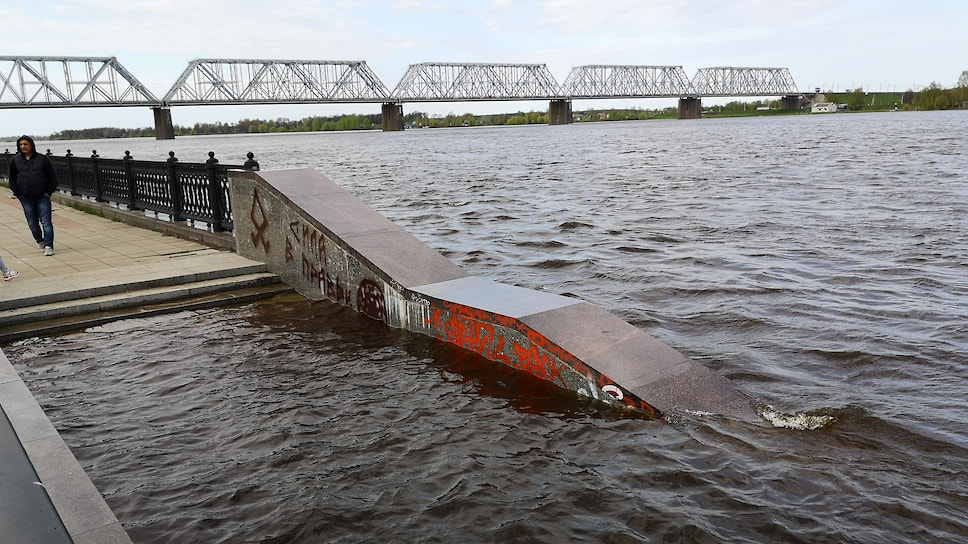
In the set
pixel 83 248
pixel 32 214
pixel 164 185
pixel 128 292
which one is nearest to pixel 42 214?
pixel 32 214

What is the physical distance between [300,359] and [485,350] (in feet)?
5.37

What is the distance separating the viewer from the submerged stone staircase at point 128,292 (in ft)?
24.1

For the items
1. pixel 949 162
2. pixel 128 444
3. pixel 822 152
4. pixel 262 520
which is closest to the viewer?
pixel 262 520

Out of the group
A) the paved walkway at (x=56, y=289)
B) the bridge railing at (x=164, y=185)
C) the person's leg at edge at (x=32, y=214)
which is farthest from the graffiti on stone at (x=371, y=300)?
the person's leg at edge at (x=32, y=214)

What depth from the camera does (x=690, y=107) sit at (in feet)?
554

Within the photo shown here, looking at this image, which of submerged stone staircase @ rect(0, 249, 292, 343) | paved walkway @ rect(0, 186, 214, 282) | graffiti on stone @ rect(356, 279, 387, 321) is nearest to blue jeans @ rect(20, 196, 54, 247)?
paved walkway @ rect(0, 186, 214, 282)

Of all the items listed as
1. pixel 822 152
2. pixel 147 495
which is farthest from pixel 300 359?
pixel 822 152

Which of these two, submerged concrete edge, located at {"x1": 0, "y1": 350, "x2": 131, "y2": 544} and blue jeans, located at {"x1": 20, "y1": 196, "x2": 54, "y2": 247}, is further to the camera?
blue jeans, located at {"x1": 20, "y1": 196, "x2": 54, "y2": 247}

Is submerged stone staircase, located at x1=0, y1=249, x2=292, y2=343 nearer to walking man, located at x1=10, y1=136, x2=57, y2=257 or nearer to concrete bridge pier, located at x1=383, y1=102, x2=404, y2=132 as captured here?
walking man, located at x1=10, y1=136, x2=57, y2=257

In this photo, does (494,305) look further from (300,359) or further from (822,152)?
(822,152)

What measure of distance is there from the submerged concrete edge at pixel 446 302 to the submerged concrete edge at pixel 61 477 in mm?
3184

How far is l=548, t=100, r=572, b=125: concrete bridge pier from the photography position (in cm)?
15400

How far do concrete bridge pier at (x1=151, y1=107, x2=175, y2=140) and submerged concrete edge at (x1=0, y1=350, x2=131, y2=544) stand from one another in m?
129

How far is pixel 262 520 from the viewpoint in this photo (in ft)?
12.7
